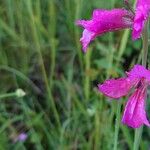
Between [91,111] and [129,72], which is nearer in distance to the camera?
[129,72]

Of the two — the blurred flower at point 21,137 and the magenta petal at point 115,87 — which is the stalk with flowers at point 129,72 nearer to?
the magenta petal at point 115,87

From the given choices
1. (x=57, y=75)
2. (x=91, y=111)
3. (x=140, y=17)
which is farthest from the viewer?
(x=57, y=75)

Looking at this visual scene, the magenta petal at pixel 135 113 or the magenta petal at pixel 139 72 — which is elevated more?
the magenta petal at pixel 139 72

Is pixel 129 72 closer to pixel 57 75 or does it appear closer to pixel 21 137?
pixel 21 137

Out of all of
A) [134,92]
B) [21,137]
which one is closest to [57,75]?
[21,137]

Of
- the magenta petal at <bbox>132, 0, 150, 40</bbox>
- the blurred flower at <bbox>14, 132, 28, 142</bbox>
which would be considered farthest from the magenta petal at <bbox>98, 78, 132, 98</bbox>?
the blurred flower at <bbox>14, 132, 28, 142</bbox>

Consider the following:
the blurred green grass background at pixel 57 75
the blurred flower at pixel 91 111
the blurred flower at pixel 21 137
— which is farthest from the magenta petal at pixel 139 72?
the blurred flower at pixel 21 137
